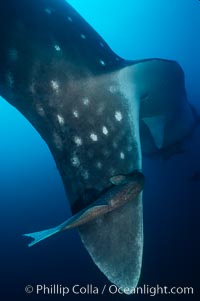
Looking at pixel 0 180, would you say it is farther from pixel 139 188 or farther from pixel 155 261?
pixel 139 188

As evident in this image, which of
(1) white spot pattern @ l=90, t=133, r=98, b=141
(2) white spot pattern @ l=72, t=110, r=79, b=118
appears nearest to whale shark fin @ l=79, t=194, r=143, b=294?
(1) white spot pattern @ l=90, t=133, r=98, b=141

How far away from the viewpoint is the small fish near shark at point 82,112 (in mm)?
2309

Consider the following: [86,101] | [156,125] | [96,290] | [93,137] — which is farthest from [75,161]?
[96,290]

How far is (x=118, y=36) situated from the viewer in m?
28.0

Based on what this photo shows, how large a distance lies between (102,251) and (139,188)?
0.61 m

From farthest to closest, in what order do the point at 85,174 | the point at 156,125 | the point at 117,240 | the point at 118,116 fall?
1. the point at 156,125
2. the point at 118,116
3. the point at 85,174
4. the point at 117,240

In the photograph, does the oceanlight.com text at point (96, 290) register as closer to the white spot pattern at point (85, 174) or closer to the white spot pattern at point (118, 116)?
the white spot pattern at point (85, 174)

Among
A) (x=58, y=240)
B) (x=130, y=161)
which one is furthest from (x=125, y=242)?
(x=58, y=240)

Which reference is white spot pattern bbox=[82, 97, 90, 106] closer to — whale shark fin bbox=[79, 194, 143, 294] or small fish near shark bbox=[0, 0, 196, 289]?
small fish near shark bbox=[0, 0, 196, 289]

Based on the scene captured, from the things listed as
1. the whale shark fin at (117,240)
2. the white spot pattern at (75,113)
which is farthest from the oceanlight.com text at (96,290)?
the white spot pattern at (75,113)

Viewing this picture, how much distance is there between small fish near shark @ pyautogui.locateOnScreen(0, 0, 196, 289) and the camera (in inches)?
90.9

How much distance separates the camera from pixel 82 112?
2480 millimetres

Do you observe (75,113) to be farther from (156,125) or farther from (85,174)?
(156,125)

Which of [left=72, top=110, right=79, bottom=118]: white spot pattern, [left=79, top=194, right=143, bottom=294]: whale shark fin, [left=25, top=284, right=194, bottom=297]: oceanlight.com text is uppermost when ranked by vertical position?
[left=72, top=110, right=79, bottom=118]: white spot pattern
